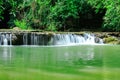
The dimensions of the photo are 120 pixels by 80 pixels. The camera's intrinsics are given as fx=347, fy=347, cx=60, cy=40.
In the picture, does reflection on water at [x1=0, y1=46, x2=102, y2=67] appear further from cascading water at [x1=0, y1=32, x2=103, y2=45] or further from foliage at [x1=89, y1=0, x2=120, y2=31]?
foliage at [x1=89, y1=0, x2=120, y2=31]

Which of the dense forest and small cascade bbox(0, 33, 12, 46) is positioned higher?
the dense forest

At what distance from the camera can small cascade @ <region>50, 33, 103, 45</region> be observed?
1010 inches

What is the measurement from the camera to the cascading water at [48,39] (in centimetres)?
2503

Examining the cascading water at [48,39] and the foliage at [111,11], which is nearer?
the foliage at [111,11]

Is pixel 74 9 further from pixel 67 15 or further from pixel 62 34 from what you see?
pixel 62 34

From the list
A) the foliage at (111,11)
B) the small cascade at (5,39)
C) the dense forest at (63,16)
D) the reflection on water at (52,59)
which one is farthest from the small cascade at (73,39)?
the reflection on water at (52,59)

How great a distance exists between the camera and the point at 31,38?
25.5 meters

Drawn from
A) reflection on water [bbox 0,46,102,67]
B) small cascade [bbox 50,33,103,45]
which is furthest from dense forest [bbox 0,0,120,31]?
reflection on water [bbox 0,46,102,67]

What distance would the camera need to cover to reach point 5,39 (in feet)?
81.9

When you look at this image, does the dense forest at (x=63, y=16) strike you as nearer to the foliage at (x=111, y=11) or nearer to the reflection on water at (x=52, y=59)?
the foliage at (x=111, y=11)

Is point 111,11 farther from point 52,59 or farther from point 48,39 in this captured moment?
point 52,59

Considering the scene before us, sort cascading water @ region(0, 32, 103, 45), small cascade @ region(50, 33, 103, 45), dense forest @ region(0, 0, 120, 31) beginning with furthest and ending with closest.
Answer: dense forest @ region(0, 0, 120, 31) < small cascade @ region(50, 33, 103, 45) < cascading water @ region(0, 32, 103, 45)

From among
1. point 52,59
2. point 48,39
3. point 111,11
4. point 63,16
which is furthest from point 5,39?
point 52,59

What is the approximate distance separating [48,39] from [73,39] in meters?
1.92
